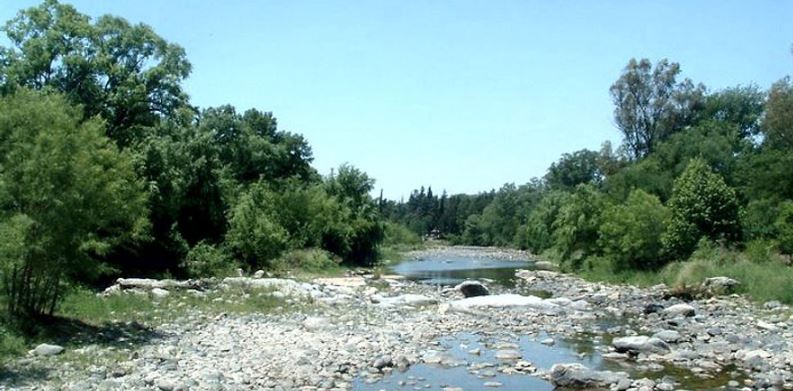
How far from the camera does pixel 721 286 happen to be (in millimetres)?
33781

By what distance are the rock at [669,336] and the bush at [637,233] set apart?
2280cm

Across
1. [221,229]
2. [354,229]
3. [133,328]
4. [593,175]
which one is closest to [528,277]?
[354,229]

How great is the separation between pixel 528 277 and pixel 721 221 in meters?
13.6

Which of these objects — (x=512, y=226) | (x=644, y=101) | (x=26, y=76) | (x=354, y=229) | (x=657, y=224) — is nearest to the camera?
(x=26, y=76)

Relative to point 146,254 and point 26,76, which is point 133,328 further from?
point 26,76

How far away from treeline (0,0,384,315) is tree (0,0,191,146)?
7 centimetres

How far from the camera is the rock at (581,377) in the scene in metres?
16.0

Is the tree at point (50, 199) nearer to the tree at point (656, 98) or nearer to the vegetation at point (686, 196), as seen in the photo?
the vegetation at point (686, 196)

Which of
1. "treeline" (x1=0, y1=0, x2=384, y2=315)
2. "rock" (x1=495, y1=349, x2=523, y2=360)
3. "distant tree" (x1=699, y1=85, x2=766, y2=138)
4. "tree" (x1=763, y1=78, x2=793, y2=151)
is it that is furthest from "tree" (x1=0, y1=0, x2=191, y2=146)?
"distant tree" (x1=699, y1=85, x2=766, y2=138)

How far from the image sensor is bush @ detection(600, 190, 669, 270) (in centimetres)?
4503

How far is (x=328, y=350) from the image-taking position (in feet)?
60.9

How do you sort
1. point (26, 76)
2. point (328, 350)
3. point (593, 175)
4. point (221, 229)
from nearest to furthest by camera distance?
point (328, 350), point (26, 76), point (221, 229), point (593, 175)

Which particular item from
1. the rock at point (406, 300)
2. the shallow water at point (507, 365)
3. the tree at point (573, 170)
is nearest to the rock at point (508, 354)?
the shallow water at point (507, 365)

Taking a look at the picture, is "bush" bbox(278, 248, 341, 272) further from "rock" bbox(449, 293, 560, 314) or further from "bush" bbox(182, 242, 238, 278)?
"rock" bbox(449, 293, 560, 314)
